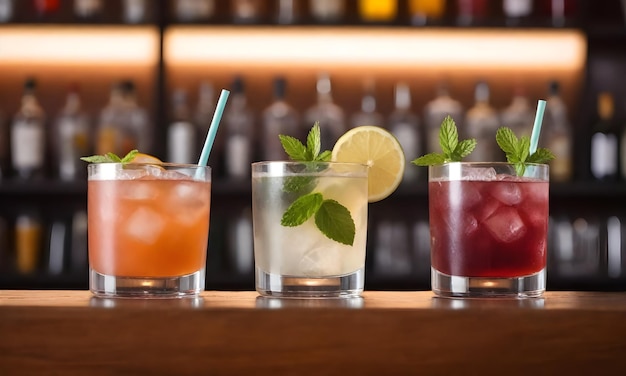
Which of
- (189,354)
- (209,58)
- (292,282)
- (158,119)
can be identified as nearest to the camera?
(189,354)

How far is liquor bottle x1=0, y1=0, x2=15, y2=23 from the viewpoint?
2785 millimetres

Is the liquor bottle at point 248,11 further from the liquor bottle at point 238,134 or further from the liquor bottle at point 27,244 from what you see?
the liquor bottle at point 27,244

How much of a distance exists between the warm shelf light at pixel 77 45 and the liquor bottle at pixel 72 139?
160 millimetres

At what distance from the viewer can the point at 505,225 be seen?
0.90 meters

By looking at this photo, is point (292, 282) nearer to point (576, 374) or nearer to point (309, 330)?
point (309, 330)

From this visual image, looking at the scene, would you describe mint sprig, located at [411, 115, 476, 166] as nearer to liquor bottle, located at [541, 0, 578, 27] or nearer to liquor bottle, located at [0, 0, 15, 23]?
liquor bottle, located at [541, 0, 578, 27]

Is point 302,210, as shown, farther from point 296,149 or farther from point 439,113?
point 439,113

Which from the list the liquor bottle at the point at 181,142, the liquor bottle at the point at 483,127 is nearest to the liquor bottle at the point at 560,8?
the liquor bottle at the point at 483,127

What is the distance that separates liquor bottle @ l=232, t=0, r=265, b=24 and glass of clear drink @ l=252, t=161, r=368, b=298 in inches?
74.2

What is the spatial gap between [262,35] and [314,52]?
191mm

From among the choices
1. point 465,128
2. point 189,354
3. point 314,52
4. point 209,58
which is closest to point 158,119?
point 209,58

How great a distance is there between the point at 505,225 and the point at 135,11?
2.15 meters

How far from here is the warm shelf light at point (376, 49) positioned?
2820 millimetres

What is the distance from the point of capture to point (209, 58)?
9.50ft
